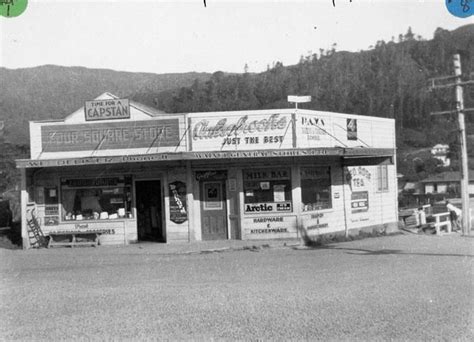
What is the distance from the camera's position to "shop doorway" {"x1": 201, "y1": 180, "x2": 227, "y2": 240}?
18.5 m

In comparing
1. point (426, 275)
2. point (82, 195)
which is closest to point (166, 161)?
point (82, 195)

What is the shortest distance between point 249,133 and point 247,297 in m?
9.88

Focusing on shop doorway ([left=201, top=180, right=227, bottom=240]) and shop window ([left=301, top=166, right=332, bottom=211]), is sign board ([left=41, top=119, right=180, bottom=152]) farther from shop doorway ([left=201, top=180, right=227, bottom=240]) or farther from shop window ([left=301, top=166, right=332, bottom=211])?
shop window ([left=301, top=166, right=332, bottom=211])

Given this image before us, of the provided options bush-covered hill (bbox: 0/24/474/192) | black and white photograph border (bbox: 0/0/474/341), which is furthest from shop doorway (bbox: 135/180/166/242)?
bush-covered hill (bbox: 0/24/474/192)

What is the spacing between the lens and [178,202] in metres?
18.4

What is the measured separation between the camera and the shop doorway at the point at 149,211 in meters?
19.5

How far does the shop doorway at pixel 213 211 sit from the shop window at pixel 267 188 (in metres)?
0.77

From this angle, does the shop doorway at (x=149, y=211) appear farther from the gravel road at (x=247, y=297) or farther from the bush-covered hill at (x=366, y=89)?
the bush-covered hill at (x=366, y=89)

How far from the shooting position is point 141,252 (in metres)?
16.7

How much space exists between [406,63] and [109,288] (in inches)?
5527

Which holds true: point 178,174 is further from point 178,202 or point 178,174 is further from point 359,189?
point 359,189

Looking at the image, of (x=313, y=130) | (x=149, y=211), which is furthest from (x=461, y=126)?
(x=149, y=211)

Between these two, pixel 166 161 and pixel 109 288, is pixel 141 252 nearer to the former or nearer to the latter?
pixel 166 161

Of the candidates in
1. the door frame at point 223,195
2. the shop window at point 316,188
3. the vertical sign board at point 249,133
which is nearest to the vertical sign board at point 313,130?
the vertical sign board at point 249,133
